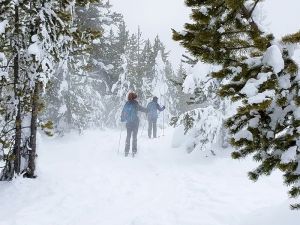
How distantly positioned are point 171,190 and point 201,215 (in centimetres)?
225

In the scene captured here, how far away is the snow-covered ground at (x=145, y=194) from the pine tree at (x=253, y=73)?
1.88m

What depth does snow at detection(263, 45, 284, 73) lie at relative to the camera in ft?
11.7

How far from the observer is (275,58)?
142 inches

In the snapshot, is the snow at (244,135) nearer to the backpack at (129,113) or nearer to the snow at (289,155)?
the snow at (289,155)

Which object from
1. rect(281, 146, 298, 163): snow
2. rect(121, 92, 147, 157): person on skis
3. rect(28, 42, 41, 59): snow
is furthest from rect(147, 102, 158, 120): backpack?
rect(281, 146, 298, 163): snow

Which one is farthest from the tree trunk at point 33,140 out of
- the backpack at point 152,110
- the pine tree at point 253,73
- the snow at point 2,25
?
the backpack at point 152,110

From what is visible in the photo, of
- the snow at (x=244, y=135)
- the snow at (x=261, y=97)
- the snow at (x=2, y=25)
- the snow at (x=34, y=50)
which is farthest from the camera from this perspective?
the snow at (x=34, y=50)

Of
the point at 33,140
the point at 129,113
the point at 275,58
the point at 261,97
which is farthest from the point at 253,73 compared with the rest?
the point at 129,113

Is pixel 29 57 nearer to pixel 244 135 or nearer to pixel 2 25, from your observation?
pixel 2 25

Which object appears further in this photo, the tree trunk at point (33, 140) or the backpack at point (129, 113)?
the backpack at point (129, 113)

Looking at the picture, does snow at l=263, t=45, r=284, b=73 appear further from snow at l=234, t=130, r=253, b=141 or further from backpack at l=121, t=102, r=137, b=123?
backpack at l=121, t=102, r=137, b=123

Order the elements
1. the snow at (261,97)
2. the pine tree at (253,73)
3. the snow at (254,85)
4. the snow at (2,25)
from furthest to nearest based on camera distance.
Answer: the snow at (2,25) < the pine tree at (253,73) < the snow at (254,85) < the snow at (261,97)

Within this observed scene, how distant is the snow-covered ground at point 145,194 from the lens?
6.85 metres

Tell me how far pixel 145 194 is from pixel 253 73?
18.1 feet
